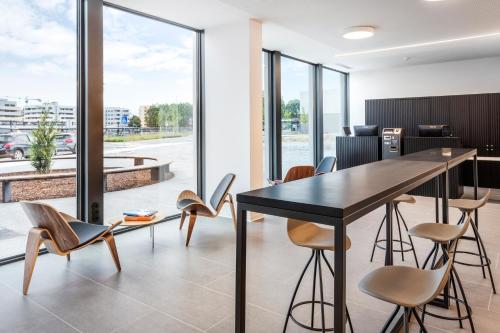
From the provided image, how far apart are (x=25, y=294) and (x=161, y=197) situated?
9.03 feet

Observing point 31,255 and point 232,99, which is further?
point 232,99

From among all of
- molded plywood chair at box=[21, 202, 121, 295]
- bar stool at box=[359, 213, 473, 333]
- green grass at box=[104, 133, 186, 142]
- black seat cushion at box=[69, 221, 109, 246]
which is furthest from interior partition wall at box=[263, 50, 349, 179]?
bar stool at box=[359, 213, 473, 333]

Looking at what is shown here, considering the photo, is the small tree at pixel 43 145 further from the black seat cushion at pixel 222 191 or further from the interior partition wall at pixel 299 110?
the interior partition wall at pixel 299 110

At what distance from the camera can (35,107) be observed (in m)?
4.20

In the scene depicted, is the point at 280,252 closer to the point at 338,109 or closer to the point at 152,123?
the point at 152,123

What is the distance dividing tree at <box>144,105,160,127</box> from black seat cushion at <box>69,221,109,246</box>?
2.09 meters

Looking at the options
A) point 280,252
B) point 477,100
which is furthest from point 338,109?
point 280,252

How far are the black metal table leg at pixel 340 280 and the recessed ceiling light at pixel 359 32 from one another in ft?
16.5

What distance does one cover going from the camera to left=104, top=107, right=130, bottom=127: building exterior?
4.89 metres

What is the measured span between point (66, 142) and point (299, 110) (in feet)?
17.8

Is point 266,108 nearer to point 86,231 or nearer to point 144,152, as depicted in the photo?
point 144,152

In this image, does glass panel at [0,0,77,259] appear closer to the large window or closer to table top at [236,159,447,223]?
table top at [236,159,447,223]

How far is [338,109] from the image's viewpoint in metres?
10.3

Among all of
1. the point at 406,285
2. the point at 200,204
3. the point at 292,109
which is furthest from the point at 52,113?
the point at 292,109
